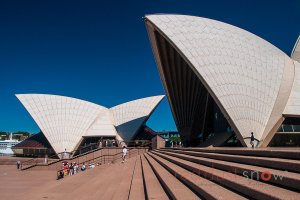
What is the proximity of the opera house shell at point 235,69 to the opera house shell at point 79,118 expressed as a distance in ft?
62.4

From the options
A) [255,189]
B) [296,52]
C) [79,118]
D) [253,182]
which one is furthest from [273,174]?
[79,118]

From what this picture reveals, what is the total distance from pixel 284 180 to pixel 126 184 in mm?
6036

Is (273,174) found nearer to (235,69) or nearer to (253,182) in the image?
(253,182)

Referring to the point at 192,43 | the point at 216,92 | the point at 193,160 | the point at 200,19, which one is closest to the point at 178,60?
the point at 200,19

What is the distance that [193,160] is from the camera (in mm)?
9586

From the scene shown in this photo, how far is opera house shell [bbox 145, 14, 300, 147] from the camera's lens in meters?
16.6

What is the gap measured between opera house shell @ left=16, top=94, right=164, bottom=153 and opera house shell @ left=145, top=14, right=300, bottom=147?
19013mm

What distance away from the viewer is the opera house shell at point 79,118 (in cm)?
3916

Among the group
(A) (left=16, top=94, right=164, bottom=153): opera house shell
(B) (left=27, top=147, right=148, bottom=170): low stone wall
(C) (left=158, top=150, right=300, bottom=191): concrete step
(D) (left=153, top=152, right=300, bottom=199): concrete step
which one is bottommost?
(B) (left=27, top=147, right=148, bottom=170): low stone wall

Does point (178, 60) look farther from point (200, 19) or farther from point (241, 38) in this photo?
point (241, 38)

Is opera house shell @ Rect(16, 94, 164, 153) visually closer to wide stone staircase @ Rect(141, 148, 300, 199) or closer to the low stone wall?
the low stone wall

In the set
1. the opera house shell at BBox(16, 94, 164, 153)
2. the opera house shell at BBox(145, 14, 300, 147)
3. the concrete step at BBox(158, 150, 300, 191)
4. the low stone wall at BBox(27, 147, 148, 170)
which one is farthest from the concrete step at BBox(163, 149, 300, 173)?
the opera house shell at BBox(16, 94, 164, 153)

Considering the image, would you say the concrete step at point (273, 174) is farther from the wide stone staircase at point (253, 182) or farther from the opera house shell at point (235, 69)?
the opera house shell at point (235, 69)

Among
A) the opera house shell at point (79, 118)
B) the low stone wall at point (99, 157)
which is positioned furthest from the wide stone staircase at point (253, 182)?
the opera house shell at point (79, 118)
